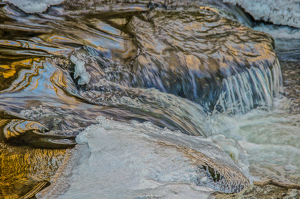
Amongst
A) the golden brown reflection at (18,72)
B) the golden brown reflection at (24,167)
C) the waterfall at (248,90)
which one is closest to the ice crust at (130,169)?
the golden brown reflection at (24,167)

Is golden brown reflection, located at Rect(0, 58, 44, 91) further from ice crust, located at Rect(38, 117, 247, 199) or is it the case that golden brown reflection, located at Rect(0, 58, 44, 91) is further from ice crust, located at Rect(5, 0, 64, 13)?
ice crust, located at Rect(5, 0, 64, 13)

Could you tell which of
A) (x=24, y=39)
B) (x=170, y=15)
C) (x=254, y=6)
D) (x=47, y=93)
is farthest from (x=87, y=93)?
(x=254, y=6)

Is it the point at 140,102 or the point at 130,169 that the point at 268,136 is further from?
the point at 130,169

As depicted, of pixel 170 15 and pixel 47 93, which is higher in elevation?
pixel 170 15

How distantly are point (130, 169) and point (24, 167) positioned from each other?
2.34 feet

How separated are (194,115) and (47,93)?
179 cm

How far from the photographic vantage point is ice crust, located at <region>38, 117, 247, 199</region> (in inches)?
59.8

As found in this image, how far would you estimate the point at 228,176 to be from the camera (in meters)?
1.90

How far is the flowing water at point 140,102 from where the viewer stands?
1.75m

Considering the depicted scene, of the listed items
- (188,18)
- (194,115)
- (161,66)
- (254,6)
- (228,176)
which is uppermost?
(254,6)

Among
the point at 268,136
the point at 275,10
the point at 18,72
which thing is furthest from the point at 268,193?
the point at 275,10

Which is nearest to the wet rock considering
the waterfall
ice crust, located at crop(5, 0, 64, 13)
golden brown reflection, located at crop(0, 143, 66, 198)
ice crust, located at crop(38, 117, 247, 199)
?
ice crust, located at crop(38, 117, 247, 199)

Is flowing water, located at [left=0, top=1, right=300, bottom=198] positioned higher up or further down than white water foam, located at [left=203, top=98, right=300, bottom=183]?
higher up

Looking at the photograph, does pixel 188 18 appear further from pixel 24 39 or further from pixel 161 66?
pixel 24 39
